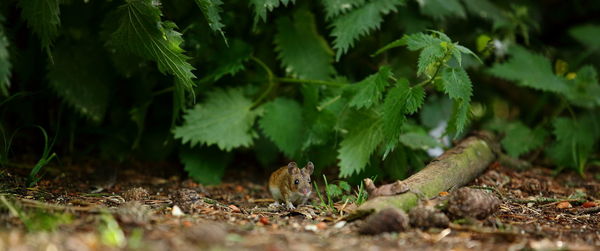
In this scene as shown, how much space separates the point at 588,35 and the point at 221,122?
3.37 meters

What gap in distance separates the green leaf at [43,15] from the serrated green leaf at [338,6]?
5.15ft

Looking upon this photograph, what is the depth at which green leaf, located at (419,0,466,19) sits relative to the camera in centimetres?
427

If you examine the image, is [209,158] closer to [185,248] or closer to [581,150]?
[185,248]

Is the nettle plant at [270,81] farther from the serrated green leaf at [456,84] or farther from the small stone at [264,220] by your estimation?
the small stone at [264,220]

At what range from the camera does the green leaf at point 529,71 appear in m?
4.40

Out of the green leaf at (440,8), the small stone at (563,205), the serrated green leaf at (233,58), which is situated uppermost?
the green leaf at (440,8)

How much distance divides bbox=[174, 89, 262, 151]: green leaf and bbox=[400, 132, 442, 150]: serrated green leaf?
0.96 metres

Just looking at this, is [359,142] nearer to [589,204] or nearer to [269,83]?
[269,83]

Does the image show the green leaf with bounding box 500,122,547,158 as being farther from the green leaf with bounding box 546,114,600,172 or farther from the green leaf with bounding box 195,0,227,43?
the green leaf with bounding box 195,0,227,43

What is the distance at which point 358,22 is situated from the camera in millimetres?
3773

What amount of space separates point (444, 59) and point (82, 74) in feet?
7.32

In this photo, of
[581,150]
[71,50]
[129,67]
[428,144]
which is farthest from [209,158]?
[581,150]

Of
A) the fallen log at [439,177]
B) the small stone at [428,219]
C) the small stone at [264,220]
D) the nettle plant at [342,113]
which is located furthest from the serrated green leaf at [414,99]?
the small stone at [264,220]

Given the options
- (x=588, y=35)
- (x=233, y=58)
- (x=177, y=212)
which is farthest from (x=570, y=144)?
(x=177, y=212)
